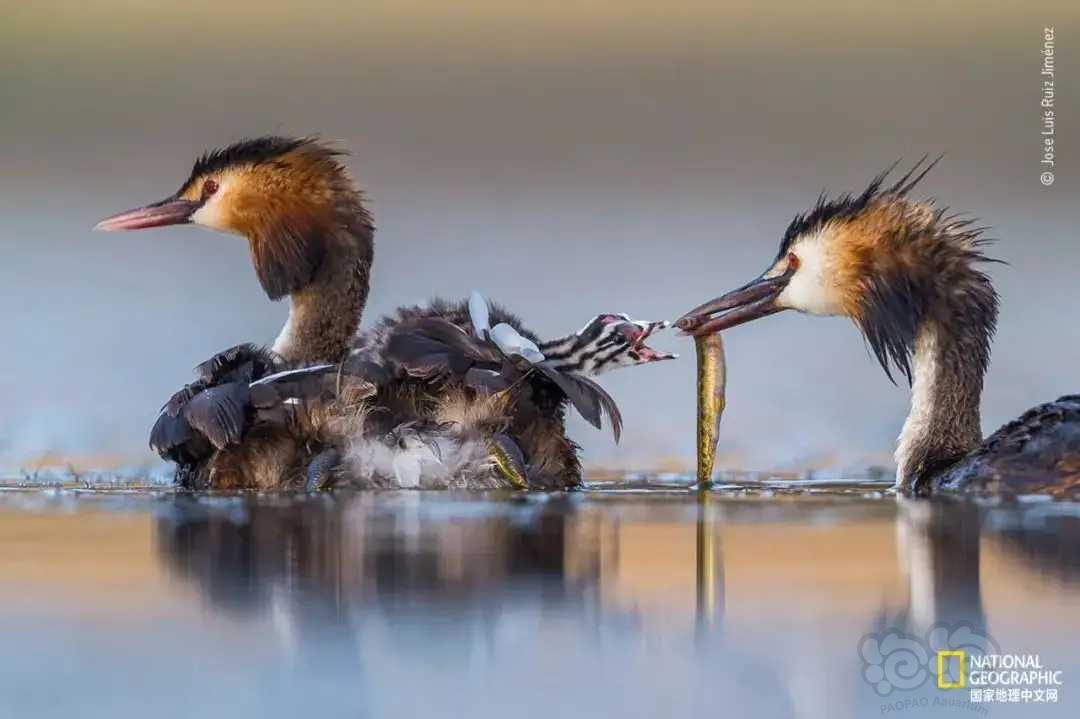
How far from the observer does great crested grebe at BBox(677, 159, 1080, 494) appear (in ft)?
15.6

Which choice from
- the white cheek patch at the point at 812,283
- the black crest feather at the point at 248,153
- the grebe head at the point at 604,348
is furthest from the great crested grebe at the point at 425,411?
the black crest feather at the point at 248,153

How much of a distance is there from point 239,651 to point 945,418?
9.48 feet

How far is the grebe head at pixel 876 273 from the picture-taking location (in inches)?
189

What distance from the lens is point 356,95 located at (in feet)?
22.2

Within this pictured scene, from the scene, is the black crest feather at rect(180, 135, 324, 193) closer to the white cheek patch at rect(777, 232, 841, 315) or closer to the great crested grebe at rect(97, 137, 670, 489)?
the great crested grebe at rect(97, 137, 670, 489)

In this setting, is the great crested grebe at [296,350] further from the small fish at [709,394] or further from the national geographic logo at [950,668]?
the national geographic logo at [950,668]

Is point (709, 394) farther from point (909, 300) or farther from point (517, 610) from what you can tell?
point (517, 610)

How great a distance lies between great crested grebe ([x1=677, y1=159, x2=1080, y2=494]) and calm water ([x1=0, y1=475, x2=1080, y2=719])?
890mm

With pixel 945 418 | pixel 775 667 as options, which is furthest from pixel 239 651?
→ pixel 945 418

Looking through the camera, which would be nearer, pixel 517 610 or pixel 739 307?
pixel 517 610

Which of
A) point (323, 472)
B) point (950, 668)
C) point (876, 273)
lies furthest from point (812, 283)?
point (950, 668)

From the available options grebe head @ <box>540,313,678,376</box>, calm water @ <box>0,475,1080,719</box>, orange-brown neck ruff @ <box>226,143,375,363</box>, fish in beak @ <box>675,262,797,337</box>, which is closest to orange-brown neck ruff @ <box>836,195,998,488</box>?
fish in beak @ <box>675,262,797,337</box>

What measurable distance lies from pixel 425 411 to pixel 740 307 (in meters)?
1.03

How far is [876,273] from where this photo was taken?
4898 millimetres
